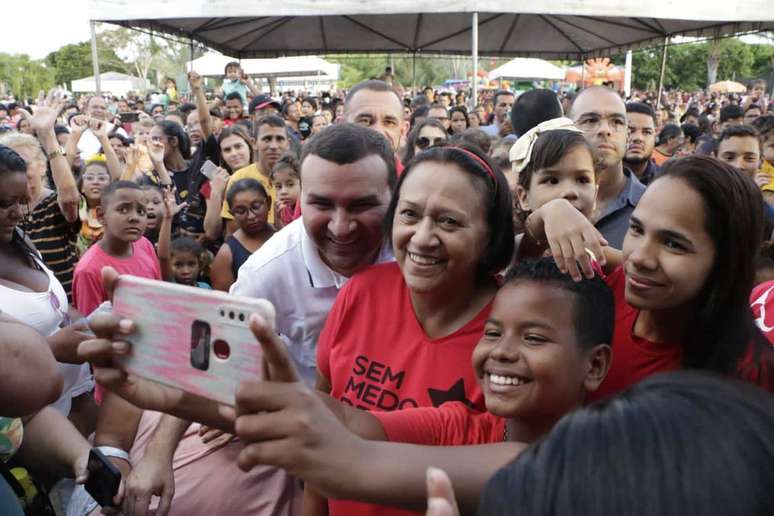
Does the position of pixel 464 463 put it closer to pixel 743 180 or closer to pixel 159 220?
pixel 743 180

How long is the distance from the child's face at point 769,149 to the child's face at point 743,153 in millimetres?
688

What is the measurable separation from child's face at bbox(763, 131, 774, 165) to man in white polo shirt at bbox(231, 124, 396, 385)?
391 centimetres

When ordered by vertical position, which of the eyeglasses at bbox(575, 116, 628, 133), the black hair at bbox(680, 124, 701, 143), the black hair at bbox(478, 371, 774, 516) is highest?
the eyeglasses at bbox(575, 116, 628, 133)

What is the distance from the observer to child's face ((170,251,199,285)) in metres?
3.93

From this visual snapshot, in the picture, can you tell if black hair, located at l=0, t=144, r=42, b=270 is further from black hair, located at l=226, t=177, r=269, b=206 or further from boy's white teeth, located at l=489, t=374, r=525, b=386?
boy's white teeth, located at l=489, t=374, r=525, b=386

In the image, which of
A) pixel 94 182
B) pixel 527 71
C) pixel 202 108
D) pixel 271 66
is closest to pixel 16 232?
pixel 94 182

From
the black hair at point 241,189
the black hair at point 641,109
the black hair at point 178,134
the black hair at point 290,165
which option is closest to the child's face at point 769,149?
the black hair at point 641,109

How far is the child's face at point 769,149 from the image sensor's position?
180 inches

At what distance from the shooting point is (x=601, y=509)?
649 millimetres

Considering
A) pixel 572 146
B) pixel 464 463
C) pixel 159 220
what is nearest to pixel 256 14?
pixel 159 220

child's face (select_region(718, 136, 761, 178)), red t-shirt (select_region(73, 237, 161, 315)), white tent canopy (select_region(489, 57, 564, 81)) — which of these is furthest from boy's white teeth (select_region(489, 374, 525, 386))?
white tent canopy (select_region(489, 57, 564, 81))

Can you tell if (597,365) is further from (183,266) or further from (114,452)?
(183,266)

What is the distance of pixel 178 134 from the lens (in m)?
5.82

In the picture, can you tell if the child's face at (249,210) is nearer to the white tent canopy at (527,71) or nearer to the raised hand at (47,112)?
the raised hand at (47,112)
